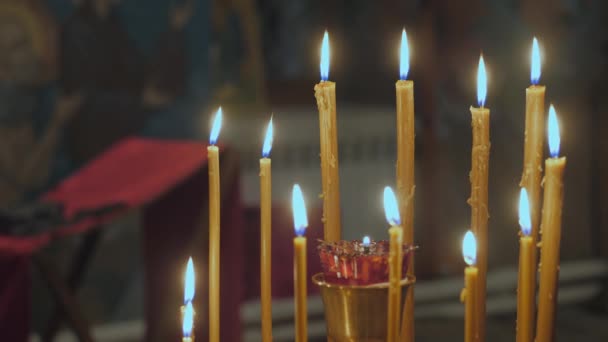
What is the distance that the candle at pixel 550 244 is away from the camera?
2.01ft

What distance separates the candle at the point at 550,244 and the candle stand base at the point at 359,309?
89mm

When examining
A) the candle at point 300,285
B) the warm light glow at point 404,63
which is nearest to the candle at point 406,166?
the warm light glow at point 404,63

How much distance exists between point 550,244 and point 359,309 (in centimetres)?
14

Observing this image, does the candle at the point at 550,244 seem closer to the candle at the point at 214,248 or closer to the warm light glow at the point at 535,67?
the warm light glow at the point at 535,67

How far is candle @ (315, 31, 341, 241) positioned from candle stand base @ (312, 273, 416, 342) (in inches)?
4.2

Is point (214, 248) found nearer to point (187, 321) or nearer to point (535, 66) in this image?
point (187, 321)

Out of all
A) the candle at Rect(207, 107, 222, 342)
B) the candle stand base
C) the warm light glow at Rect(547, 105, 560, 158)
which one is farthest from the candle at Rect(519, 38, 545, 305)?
the candle at Rect(207, 107, 222, 342)

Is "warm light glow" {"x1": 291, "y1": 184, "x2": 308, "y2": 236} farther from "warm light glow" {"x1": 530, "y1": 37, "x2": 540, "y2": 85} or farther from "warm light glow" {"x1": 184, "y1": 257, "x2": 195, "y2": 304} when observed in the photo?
"warm light glow" {"x1": 530, "y1": 37, "x2": 540, "y2": 85}

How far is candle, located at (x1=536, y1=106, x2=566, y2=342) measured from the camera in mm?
613

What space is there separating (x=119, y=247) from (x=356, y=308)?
10.4 ft

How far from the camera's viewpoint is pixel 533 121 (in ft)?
2.20

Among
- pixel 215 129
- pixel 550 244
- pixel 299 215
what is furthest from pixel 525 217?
pixel 215 129

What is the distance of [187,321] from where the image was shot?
64 cm

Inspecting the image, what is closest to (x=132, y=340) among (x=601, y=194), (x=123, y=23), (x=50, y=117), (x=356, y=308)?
(x=50, y=117)
